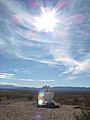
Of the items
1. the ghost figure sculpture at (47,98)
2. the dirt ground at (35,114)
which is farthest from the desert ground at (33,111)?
the ghost figure sculpture at (47,98)

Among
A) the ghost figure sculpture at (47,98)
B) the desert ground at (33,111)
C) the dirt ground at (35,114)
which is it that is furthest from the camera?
the ghost figure sculpture at (47,98)

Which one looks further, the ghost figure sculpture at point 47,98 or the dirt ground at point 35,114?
the ghost figure sculpture at point 47,98

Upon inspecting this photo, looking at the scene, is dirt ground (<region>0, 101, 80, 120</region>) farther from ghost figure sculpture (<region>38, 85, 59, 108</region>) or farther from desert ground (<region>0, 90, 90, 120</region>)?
ghost figure sculpture (<region>38, 85, 59, 108</region>)

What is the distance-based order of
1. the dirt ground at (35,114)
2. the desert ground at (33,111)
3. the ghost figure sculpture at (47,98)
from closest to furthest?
the dirt ground at (35,114), the desert ground at (33,111), the ghost figure sculpture at (47,98)

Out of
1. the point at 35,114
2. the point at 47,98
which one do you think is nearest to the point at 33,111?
the point at 35,114

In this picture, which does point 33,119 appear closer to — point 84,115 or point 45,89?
point 84,115

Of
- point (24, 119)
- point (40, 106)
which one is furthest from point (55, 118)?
point (40, 106)

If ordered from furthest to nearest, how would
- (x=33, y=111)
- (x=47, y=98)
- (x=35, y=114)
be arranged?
1. (x=47, y=98)
2. (x=33, y=111)
3. (x=35, y=114)

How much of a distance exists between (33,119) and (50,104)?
41.7 feet

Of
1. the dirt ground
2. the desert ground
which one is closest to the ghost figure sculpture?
the desert ground

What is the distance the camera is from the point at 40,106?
3394 centimetres

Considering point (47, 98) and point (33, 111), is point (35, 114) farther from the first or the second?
point (47, 98)

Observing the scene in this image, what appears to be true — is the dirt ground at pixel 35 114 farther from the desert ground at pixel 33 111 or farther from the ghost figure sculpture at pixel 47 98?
the ghost figure sculpture at pixel 47 98

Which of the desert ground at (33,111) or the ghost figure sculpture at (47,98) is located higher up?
the ghost figure sculpture at (47,98)
